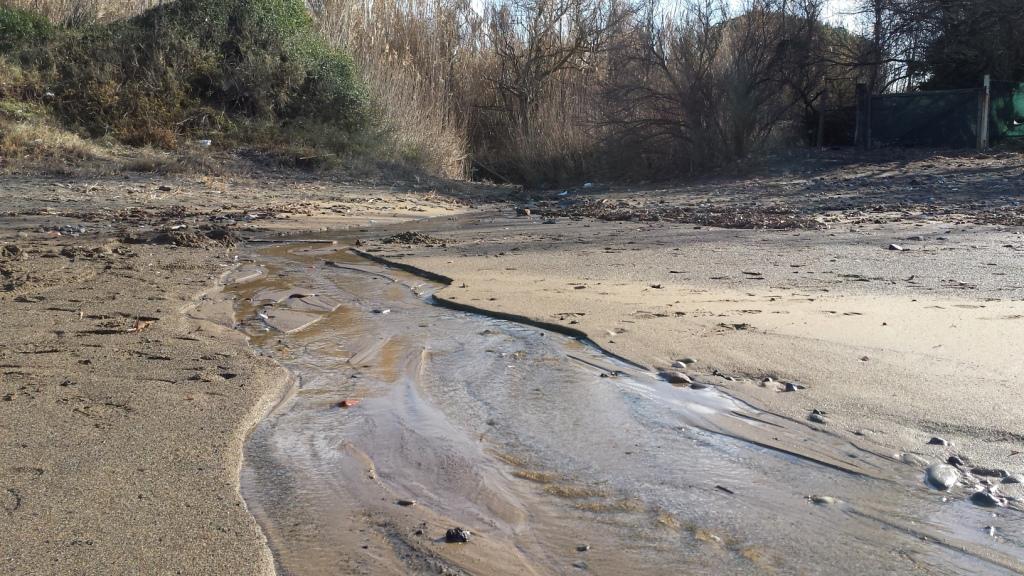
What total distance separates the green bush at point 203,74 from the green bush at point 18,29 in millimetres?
283

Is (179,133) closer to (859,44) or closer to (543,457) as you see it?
(859,44)

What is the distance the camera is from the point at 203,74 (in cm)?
1723

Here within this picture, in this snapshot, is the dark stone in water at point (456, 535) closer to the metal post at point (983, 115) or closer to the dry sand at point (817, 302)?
the dry sand at point (817, 302)

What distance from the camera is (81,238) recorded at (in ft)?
27.3

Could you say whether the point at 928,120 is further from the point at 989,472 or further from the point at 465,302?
the point at 989,472

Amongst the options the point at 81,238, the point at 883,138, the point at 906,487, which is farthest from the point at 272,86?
the point at 906,487

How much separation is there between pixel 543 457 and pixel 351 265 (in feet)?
15.1

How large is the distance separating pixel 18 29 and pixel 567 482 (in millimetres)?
16867

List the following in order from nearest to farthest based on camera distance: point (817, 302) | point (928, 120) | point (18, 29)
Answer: point (817, 302), point (928, 120), point (18, 29)

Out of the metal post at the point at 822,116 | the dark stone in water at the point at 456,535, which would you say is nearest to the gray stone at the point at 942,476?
the dark stone in water at the point at 456,535

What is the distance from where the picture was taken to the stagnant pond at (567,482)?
8.17ft

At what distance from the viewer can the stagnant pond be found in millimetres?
2490

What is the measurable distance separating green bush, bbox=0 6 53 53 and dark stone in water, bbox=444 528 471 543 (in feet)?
55.2

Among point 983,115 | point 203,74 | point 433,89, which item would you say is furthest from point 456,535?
point 433,89
